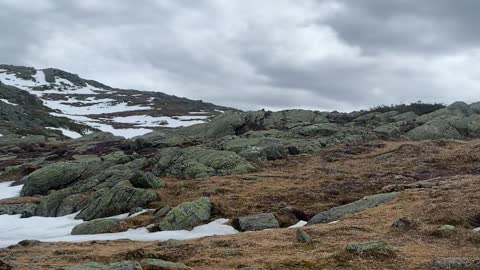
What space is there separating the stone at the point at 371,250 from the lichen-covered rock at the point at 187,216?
11.5 metres

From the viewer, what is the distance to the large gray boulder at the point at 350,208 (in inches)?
980

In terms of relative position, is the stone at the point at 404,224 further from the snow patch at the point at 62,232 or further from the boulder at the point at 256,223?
the snow patch at the point at 62,232

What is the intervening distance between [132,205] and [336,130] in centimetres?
3252

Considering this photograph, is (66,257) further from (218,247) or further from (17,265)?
(218,247)

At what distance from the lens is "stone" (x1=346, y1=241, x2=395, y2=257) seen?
15.4 meters

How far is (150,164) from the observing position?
42688 mm

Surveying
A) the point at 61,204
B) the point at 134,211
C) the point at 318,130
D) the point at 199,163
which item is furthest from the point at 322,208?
the point at 318,130

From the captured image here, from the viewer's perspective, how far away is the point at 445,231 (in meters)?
18.7


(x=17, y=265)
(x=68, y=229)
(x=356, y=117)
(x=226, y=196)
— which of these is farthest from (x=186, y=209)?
(x=356, y=117)

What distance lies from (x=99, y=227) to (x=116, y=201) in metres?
4.07

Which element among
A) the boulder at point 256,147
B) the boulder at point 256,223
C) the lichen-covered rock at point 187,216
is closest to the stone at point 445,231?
the boulder at point 256,223

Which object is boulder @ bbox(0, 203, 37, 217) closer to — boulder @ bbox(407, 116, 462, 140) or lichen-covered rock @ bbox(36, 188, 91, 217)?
lichen-covered rock @ bbox(36, 188, 91, 217)

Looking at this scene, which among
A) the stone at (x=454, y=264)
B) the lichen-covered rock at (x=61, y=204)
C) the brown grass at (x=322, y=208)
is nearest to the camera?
the stone at (x=454, y=264)

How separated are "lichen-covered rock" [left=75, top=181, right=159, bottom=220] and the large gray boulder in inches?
455
